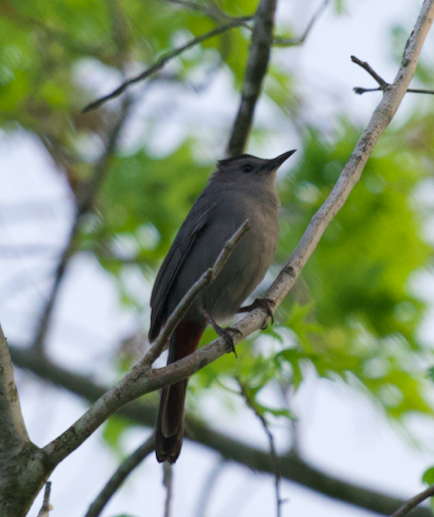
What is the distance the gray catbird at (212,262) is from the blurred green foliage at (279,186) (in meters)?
0.39

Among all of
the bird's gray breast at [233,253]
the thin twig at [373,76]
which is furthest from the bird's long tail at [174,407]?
the thin twig at [373,76]

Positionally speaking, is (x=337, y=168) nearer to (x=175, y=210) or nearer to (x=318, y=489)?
(x=175, y=210)

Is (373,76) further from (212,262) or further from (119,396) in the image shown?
(119,396)

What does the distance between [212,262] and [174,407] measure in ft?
3.13

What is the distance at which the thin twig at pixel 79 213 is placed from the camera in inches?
243

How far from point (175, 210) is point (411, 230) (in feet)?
6.68

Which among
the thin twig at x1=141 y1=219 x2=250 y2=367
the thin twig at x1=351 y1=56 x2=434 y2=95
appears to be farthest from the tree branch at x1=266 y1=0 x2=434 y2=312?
the thin twig at x1=141 y1=219 x2=250 y2=367

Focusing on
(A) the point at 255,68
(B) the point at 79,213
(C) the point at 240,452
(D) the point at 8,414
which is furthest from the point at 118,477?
(B) the point at 79,213

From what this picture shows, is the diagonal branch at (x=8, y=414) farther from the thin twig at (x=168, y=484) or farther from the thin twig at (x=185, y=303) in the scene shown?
the thin twig at (x=168, y=484)

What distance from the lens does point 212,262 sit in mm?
4246

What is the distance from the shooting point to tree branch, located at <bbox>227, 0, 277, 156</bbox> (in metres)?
4.26

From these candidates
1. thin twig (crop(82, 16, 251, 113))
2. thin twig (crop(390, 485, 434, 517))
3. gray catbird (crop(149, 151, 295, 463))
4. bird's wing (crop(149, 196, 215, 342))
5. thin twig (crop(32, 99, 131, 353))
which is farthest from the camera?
thin twig (crop(32, 99, 131, 353))

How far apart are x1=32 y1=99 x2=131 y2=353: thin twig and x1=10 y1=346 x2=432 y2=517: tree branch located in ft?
0.78

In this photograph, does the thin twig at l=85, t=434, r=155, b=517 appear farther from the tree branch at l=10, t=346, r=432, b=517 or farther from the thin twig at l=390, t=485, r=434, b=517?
the thin twig at l=390, t=485, r=434, b=517
